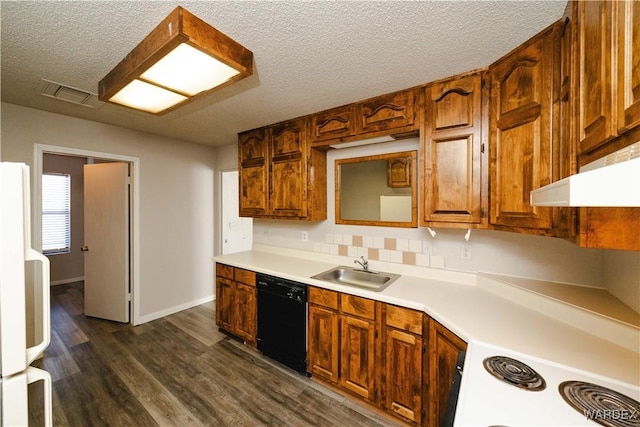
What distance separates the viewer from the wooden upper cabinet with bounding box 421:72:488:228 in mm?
1620

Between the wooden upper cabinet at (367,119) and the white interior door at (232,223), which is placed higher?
the wooden upper cabinet at (367,119)

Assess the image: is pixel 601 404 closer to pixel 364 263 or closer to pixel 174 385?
pixel 364 263

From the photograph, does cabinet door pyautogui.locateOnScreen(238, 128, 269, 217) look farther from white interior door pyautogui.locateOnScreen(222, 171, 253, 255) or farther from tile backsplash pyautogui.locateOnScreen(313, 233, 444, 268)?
white interior door pyautogui.locateOnScreen(222, 171, 253, 255)

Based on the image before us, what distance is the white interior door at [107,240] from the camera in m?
3.11

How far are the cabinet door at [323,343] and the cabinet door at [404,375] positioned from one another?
1.40 feet

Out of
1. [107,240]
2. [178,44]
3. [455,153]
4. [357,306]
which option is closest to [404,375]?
[357,306]

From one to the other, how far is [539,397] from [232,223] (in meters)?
4.08

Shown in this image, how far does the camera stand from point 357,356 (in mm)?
1863

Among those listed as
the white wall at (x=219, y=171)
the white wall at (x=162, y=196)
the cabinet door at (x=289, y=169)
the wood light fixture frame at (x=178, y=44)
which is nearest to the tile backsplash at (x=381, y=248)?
the cabinet door at (x=289, y=169)

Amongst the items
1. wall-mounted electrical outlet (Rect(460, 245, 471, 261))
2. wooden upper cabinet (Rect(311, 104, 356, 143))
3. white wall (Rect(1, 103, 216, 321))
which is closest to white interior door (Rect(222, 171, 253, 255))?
white wall (Rect(1, 103, 216, 321))

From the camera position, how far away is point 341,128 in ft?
7.32

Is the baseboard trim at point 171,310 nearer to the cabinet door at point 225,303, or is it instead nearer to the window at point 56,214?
the cabinet door at point 225,303

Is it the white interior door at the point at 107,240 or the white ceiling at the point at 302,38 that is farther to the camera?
the white interior door at the point at 107,240

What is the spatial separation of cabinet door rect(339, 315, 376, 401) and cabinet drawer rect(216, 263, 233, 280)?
4.66 ft
